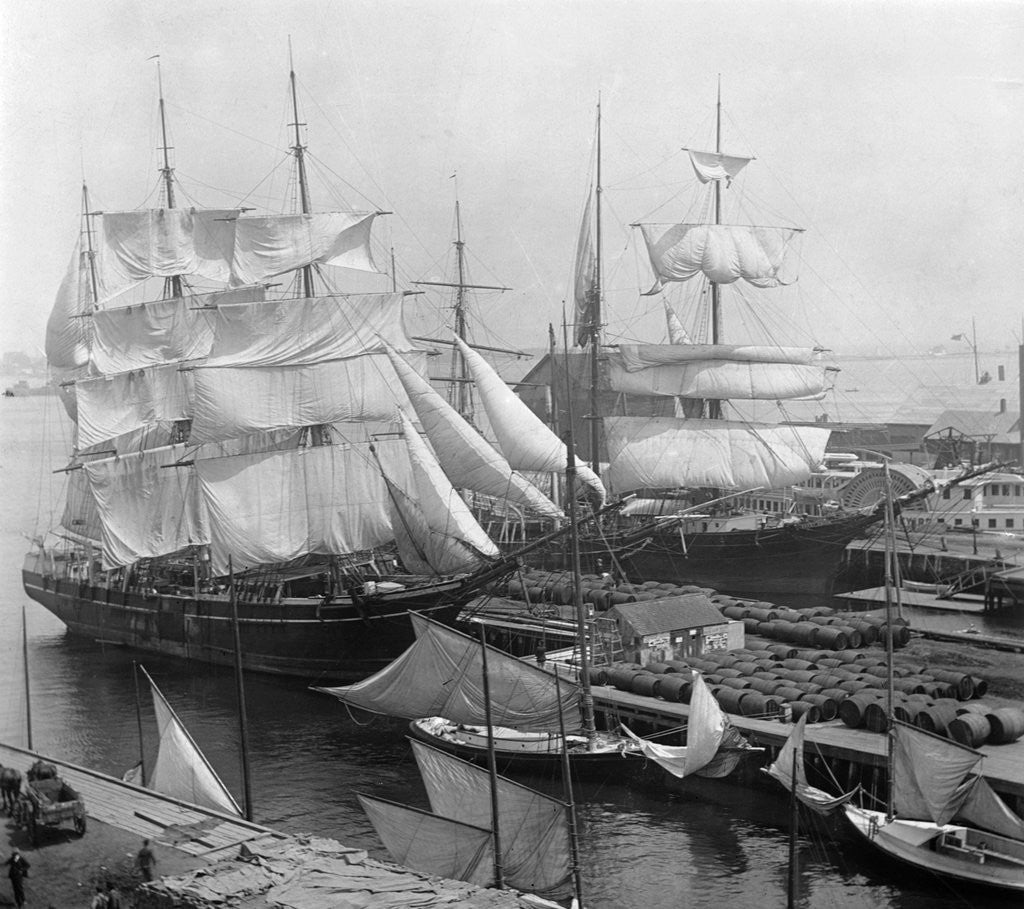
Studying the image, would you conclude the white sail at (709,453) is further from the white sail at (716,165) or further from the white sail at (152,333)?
the white sail at (152,333)

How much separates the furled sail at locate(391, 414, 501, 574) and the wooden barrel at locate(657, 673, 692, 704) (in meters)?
12.3

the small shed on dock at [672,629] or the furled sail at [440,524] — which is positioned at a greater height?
the furled sail at [440,524]

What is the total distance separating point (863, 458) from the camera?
10081cm

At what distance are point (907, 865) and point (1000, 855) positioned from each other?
7.31 feet

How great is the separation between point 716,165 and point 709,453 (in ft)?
57.3

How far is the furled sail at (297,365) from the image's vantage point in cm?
6141

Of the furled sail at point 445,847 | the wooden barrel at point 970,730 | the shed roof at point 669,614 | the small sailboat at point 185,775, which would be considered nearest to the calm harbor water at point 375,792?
the furled sail at point 445,847

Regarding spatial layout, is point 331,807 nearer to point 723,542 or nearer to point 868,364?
point 723,542

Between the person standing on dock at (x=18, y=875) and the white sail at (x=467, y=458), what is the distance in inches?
1193

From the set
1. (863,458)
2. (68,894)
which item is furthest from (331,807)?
(863,458)

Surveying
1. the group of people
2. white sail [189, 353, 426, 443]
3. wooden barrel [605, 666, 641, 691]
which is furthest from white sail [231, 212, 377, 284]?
the group of people

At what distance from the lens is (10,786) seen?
29.2m

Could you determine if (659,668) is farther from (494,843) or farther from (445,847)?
(445,847)

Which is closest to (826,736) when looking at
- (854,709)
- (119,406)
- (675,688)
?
(854,709)
